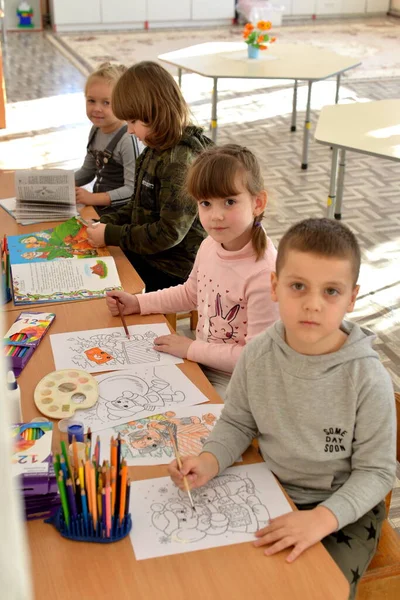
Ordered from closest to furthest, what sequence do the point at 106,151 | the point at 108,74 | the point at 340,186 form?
the point at 108,74 < the point at 106,151 < the point at 340,186

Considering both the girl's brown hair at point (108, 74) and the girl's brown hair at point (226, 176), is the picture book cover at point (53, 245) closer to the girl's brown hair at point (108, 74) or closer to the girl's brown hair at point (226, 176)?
the girl's brown hair at point (226, 176)

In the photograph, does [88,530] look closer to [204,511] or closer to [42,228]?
[204,511]

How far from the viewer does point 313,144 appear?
5.84 m

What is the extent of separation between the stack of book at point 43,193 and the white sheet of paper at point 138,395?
1.03 m

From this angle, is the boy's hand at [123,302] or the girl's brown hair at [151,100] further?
the girl's brown hair at [151,100]

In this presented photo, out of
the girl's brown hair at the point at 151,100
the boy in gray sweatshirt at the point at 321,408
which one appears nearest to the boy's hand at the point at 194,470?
the boy in gray sweatshirt at the point at 321,408

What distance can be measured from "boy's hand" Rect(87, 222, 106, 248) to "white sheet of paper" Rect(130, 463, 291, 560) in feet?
3.73

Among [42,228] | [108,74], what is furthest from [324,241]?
[108,74]

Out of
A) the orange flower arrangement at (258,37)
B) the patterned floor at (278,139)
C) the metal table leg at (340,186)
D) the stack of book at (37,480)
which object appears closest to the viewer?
the stack of book at (37,480)

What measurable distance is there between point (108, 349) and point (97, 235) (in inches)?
25.7

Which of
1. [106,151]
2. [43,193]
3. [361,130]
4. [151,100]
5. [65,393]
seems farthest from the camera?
[361,130]

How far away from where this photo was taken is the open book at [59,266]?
203 centimetres

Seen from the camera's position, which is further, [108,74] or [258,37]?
[258,37]

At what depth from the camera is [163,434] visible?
1.45 meters
